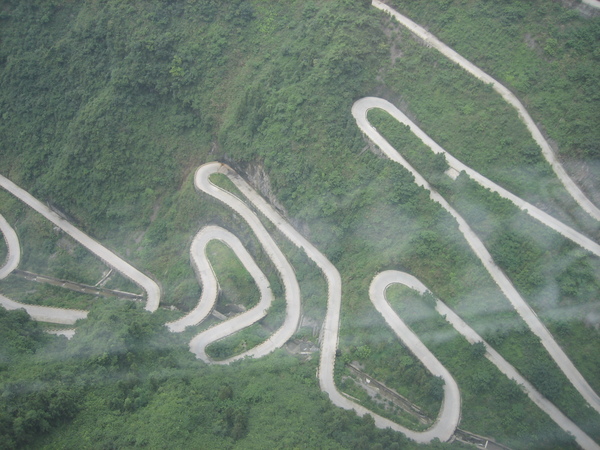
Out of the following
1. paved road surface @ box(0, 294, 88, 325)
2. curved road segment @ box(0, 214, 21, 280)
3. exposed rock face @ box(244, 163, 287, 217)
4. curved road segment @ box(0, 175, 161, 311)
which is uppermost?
exposed rock face @ box(244, 163, 287, 217)

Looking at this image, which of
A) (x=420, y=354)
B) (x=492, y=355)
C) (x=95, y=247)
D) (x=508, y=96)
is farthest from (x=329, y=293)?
(x=95, y=247)

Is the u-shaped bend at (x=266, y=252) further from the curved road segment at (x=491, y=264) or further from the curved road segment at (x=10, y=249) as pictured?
the curved road segment at (x=10, y=249)

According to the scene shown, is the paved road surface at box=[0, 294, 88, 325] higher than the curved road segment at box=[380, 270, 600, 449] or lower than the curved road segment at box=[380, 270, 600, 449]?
lower

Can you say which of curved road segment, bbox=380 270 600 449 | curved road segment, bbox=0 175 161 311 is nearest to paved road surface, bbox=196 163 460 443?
curved road segment, bbox=380 270 600 449

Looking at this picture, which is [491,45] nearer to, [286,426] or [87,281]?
[286,426]

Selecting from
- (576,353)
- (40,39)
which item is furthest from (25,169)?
(576,353)

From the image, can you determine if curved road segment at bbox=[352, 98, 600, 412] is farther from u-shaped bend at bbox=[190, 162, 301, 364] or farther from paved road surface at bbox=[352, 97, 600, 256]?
u-shaped bend at bbox=[190, 162, 301, 364]

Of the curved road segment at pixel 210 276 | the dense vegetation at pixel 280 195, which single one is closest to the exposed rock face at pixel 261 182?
the dense vegetation at pixel 280 195
